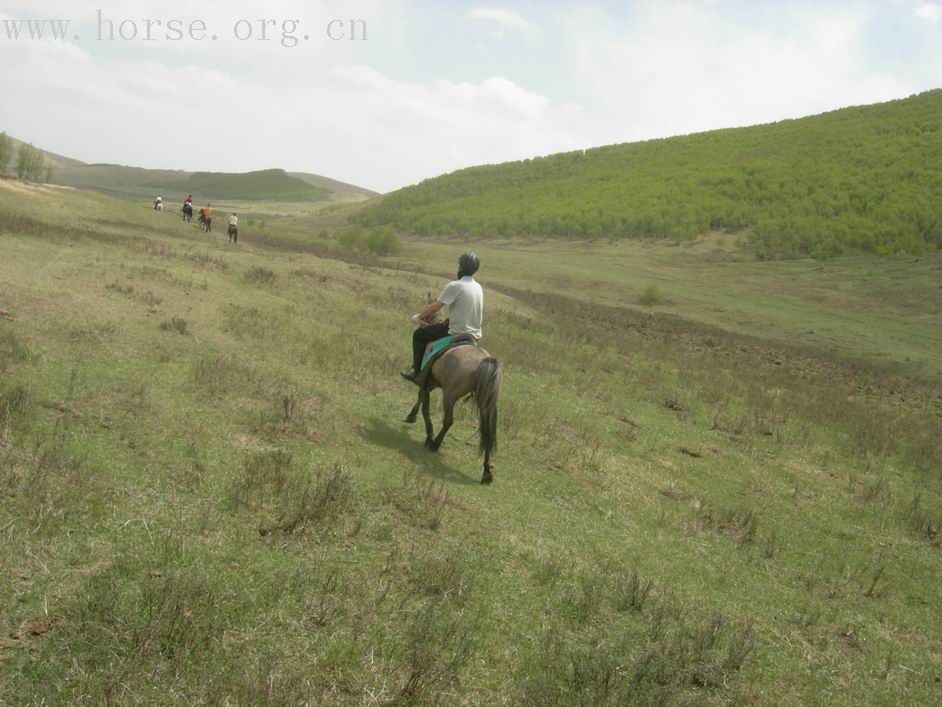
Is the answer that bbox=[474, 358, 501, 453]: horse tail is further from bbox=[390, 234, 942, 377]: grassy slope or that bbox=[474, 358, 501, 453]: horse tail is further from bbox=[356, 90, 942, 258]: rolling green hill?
bbox=[356, 90, 942, 258]: rolling green hill

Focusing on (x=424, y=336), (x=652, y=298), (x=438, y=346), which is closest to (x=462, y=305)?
(x=438, y=346)

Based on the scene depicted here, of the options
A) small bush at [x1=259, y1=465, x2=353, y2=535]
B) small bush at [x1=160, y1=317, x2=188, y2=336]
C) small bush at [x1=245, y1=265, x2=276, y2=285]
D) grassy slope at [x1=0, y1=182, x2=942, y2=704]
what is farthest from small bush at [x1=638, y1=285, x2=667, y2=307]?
small bush at [x1=259, y1=465, x2=353, y2=535]

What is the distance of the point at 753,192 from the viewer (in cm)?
7312

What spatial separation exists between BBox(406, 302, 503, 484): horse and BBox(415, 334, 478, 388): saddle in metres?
0.04

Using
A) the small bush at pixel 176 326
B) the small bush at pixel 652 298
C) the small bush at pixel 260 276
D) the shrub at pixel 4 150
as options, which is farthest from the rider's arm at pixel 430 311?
the shrub at pixel 4 150

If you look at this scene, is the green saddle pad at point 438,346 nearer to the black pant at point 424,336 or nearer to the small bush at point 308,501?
the black pant at point 424,336

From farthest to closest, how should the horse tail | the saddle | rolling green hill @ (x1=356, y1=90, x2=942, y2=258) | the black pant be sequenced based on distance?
rolling green hill @ (x1=356, y1=90, x2=942, y2=258) < the black pant < the saddle < the horse tail

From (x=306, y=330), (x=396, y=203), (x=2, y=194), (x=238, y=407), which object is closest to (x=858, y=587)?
(x=238, y=407)

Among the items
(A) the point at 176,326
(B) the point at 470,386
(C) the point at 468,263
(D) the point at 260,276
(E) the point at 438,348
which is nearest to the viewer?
(B) the point at 470,386

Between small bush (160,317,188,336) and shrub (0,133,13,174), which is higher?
shrub (0,133,13,174)

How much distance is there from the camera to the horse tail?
8898 mm

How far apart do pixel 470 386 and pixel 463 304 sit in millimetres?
1205

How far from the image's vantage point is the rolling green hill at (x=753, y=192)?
198 ft

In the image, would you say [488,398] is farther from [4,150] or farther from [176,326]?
[4,150]
